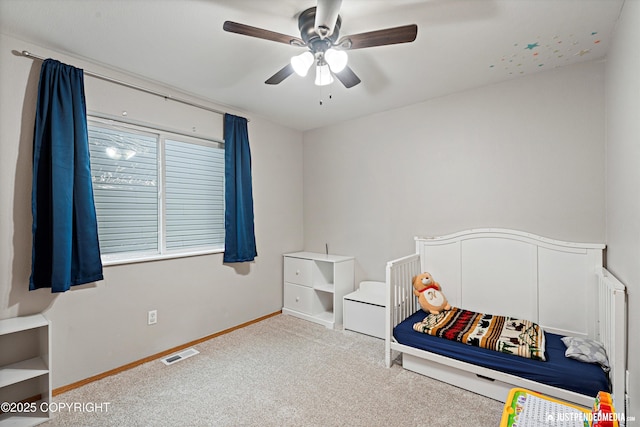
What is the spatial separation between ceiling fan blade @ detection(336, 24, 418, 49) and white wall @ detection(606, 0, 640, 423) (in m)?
1.04

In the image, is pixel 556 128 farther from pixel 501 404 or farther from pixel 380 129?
pixel 501 404

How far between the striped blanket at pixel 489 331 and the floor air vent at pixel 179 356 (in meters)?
1.99

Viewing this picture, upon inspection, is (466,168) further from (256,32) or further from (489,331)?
(256,32)

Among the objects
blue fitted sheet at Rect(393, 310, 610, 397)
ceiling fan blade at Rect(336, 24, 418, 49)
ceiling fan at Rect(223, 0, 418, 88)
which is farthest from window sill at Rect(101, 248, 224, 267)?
ceiling fan blade at Rect(336, 24, 418, 49)

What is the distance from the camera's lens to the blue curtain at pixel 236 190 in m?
3.20

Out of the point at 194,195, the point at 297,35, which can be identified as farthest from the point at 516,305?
the point at 194,195

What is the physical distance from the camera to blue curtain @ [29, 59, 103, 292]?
2027 millimetres

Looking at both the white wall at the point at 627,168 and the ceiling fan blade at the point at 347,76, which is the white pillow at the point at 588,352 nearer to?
the white wall at the point at 627,168

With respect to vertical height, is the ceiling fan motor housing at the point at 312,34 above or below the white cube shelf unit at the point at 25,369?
above

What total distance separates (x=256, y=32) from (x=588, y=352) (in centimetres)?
266

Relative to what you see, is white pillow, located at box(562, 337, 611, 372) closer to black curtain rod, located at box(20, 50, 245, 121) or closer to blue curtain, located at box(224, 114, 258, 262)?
blue curtain, located at box(224, 114, 258, 262)

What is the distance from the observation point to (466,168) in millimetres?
2875

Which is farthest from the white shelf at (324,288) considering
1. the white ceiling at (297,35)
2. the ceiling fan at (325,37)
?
the ceiling fan at (325,37)

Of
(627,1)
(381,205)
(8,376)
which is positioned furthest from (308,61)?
(8,376)
